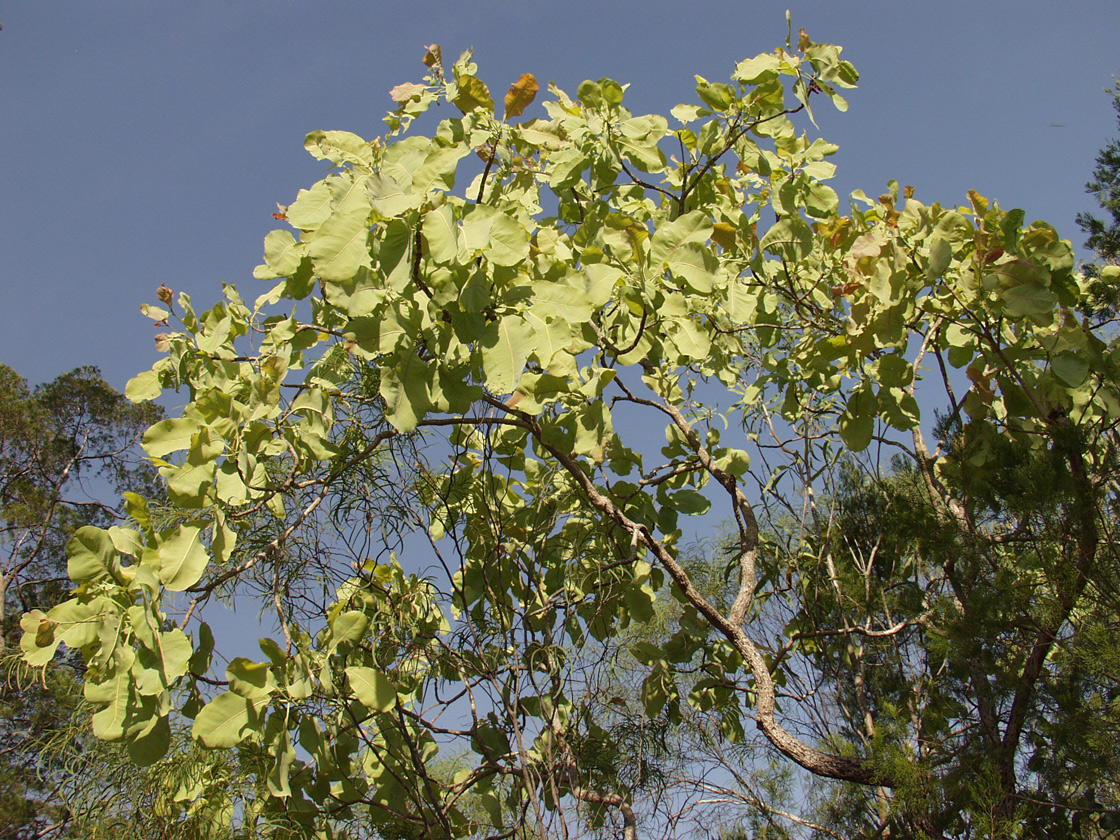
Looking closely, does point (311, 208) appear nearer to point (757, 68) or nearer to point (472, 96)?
point (472, 96)

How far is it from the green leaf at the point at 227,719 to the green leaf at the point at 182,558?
11.3 inches

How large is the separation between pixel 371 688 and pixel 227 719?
29cm

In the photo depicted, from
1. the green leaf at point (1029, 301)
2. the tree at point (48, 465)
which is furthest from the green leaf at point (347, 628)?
the tree at point (48, 465)

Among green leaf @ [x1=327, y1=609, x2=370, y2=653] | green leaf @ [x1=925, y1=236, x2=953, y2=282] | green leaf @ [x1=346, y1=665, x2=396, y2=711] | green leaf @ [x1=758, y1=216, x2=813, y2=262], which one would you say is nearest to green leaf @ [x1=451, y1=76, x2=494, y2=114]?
green leaf @ [x1=758, y1=216, x2=813, y2=262]

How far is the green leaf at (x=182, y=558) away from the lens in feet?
4.54

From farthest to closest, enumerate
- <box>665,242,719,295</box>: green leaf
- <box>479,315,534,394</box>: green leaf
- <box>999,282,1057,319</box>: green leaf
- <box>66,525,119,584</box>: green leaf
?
<box>999,282,1057,319</box>: green leaf
<box>665,242,719,295</box>: green leaf
<box>479,315,534,394</box>: green leaf
<box>66,525,119,584</box>: green leaf

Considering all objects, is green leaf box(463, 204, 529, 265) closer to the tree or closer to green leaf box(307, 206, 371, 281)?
green leaf box(307, 206, 371, 281)

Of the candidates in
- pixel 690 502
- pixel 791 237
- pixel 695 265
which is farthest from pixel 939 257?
pixel 690 502

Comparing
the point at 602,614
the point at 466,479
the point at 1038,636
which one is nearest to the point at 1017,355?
the point at 1038,636

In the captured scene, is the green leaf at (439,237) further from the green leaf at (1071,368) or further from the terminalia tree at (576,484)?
the green leaf at (1071,368)

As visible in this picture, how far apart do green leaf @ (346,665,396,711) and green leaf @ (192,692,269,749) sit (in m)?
0.18

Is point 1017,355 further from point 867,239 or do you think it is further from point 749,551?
point 749,551

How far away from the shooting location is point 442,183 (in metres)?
1.52

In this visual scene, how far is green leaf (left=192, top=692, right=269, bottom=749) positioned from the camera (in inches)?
58.6
